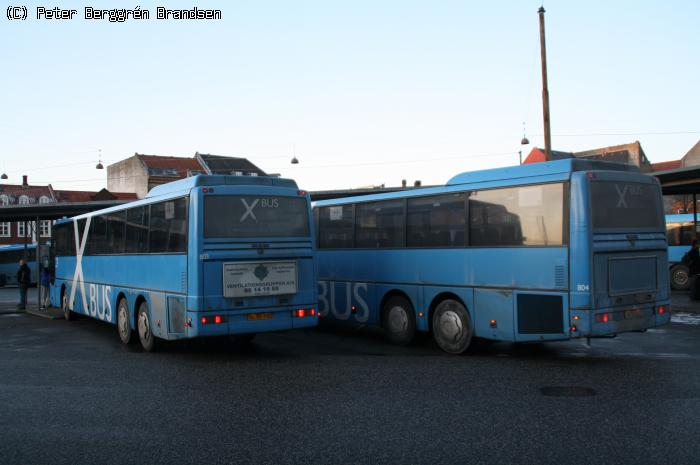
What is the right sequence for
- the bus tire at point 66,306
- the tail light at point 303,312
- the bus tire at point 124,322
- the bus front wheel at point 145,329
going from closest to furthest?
the tail light at point 303,312
the bus front wheel at point 145,329
the bus tire at point 124,322
the bus tire at point 66,306

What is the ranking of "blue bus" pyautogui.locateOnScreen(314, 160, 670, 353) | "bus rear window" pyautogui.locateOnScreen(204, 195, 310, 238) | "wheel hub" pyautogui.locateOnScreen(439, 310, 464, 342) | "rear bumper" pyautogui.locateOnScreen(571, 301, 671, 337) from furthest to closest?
"wheel hub" pyautogui.locateOnScreen(439, 310, 464, 342) → "bus rear window" pyautogui.locateOnScreen(204, 195, 310, 238) → "blue bus" pyautogui.locateOnScreen(314, 160, 670, 353) → "rear bumper" pyautogui.locateOnScreen(571, 301, 671, 337)

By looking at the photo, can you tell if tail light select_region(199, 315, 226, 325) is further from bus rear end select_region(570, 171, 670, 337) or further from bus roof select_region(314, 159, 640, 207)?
bus rear end select_region(570, 171, 670, 337)

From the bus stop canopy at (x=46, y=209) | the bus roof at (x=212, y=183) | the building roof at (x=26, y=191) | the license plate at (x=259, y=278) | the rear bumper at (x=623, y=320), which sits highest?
the building roof at (x=26, y=191)

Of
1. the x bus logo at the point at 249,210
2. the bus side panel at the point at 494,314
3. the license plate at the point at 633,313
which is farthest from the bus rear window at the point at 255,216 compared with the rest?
the license plate at the point at 633,313

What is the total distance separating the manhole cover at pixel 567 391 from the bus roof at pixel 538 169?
3.22 meters

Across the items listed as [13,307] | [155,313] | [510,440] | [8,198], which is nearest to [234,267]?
[155,313]

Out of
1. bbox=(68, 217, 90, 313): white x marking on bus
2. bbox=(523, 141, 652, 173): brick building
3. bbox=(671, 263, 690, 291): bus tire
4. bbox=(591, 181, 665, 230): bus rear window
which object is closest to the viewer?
bbox=(591, 181, 665, 230): bus rear window

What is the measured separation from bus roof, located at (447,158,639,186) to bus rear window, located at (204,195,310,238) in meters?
2.85

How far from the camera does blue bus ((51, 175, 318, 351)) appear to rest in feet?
36.0

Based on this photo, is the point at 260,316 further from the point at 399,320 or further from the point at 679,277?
the point at 679,277

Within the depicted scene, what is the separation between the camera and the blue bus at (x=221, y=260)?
10977 mm

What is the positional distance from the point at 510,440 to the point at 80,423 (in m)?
4.42

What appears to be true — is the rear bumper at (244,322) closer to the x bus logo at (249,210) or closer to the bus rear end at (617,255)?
the x bus logo at (249,210)

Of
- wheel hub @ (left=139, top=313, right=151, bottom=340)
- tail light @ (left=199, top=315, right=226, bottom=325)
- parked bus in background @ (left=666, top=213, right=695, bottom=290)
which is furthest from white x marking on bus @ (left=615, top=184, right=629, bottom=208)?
parked bus in background @ (left=666, top=213, right=695, bottom=290)
